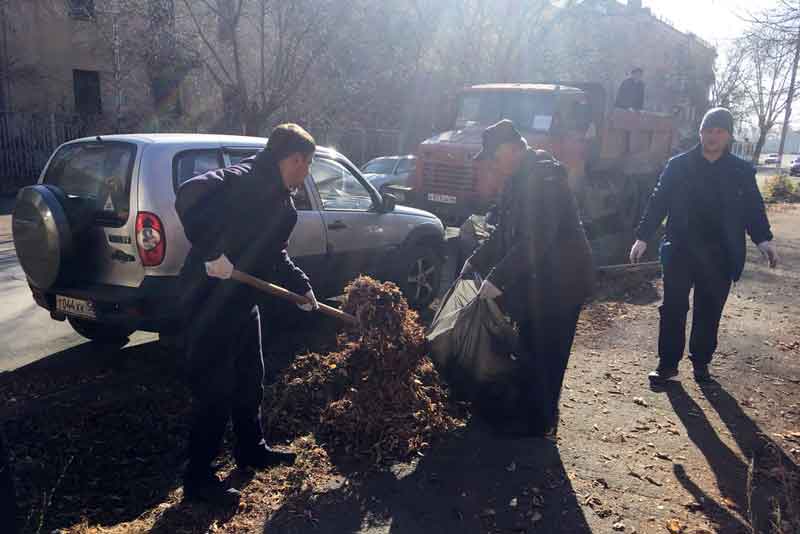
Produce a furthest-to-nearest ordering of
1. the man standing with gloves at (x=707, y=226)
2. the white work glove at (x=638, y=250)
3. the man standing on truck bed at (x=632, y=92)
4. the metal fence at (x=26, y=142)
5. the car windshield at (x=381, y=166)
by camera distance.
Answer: the metal fence at (x=26, y=142) → the car windshield at (x=381, y=166) → the man standing on truck bed at (x=632, y=92) → the white work glove at (x=638, y=250) → the man standing with gloves at (x=707, y=226)

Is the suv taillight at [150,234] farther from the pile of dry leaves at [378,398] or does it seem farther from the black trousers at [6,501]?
the black trousers at [6,501]

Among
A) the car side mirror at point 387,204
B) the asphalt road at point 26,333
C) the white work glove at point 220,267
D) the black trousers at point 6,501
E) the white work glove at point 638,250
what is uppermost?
the white work glove at point 220,267

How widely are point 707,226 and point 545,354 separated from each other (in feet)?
6.15

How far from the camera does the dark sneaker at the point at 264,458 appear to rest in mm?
3430

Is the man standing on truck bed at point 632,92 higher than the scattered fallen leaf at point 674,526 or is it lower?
higher

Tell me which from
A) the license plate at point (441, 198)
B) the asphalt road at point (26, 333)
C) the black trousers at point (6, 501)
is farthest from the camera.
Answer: the license plate at point (441, 198)

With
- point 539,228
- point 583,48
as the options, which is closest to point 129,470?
point 539,228

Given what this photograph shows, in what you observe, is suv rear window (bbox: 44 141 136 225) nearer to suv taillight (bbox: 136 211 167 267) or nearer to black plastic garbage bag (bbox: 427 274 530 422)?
suv taillight (bbox: 136 211 167 267)

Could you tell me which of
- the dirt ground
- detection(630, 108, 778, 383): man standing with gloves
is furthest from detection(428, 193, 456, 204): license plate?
detection(630, 108, 778, 383): man standing with gloves

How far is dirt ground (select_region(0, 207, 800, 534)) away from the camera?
10.1 feet

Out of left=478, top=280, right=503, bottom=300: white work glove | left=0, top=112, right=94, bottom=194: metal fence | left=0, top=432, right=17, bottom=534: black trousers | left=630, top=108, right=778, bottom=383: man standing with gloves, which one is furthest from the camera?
left=0, top=112, right=94, bottom=194: metal fence

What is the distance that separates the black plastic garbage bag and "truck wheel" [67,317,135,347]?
2929mm

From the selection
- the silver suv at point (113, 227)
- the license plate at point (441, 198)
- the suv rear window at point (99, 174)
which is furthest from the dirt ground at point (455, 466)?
the license plate at point (441, 198)

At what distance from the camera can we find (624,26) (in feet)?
153
